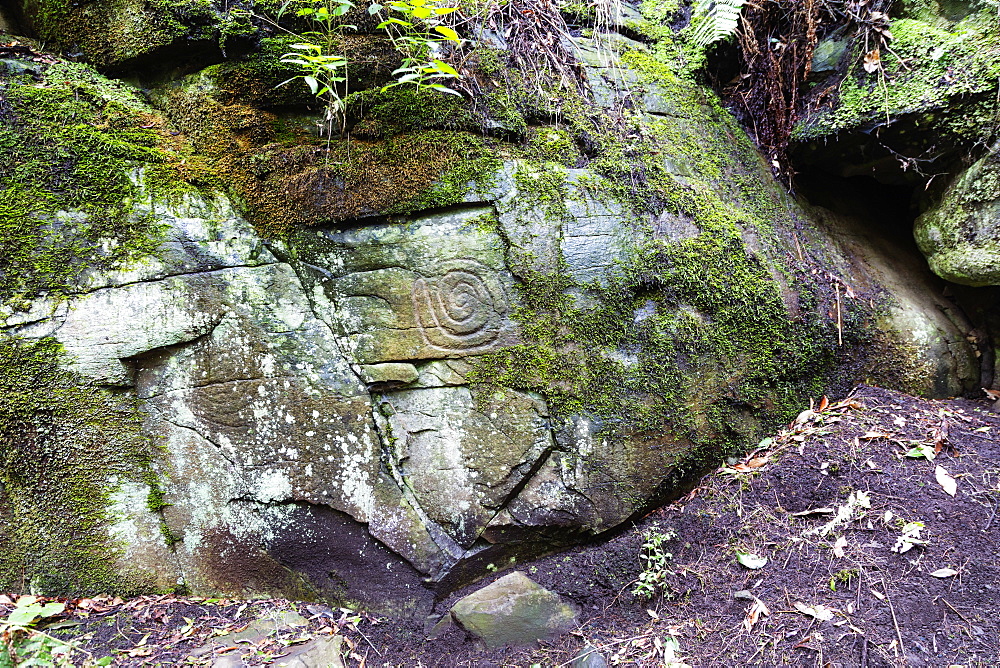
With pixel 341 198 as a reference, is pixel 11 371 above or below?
below

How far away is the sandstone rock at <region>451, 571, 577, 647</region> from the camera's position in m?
2.84

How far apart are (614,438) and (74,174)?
3219 mm

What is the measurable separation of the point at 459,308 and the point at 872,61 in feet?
10.0

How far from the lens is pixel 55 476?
2.87 m

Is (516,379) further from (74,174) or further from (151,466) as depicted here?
(74,174)

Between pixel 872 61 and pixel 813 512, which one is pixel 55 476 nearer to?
pixel 813 512

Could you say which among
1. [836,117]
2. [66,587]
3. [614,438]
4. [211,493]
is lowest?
[66,587]

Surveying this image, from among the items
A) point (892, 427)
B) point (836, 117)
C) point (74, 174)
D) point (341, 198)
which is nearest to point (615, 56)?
point (836, 117)

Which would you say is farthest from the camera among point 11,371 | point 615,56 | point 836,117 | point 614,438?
point 615,56

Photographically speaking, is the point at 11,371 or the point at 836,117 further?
the point at 836,117

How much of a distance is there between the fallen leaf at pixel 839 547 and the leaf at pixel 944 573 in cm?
34

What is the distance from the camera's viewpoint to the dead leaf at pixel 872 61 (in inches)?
139

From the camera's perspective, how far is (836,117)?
3.64 meters

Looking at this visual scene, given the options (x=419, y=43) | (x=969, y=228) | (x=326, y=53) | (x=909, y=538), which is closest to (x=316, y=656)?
(x=909, y=538)
